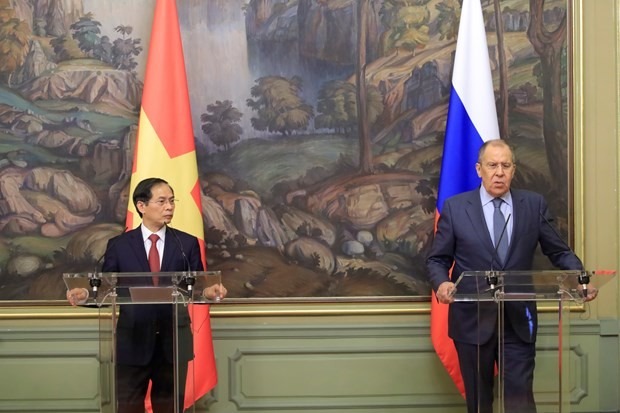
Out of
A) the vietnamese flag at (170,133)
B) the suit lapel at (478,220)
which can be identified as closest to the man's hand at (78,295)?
the vietnamese flag at (170,133)

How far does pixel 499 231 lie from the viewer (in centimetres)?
440

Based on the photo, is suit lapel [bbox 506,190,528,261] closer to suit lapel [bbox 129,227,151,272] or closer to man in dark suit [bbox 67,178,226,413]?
man in dark suit [bbox 67,178,226,413]

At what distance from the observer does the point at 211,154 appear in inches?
211

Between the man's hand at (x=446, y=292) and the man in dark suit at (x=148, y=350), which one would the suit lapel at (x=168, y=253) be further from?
Result: the man's hand at (x=446, y=292)

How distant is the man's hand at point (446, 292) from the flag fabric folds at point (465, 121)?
Result: 3.57 feet

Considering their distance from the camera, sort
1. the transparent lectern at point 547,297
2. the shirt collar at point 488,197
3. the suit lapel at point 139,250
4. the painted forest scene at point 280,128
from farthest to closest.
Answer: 1. the painted forest scene at point 280,128
2. the shirt collar at point 488,197
3. the suit lapel at point 139,250
4. the transparent lectern at point 547,297

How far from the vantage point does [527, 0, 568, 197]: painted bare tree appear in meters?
5.36

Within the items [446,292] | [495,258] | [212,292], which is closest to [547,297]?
[446,292]

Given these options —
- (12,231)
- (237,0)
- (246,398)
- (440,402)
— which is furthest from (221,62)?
(440,402)

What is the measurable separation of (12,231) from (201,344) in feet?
4.53

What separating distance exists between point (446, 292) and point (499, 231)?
592 mm

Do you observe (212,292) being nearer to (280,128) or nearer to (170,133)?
(170,133)

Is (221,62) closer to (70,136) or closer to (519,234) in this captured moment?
(70,136)

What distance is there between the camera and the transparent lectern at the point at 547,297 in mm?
3510
